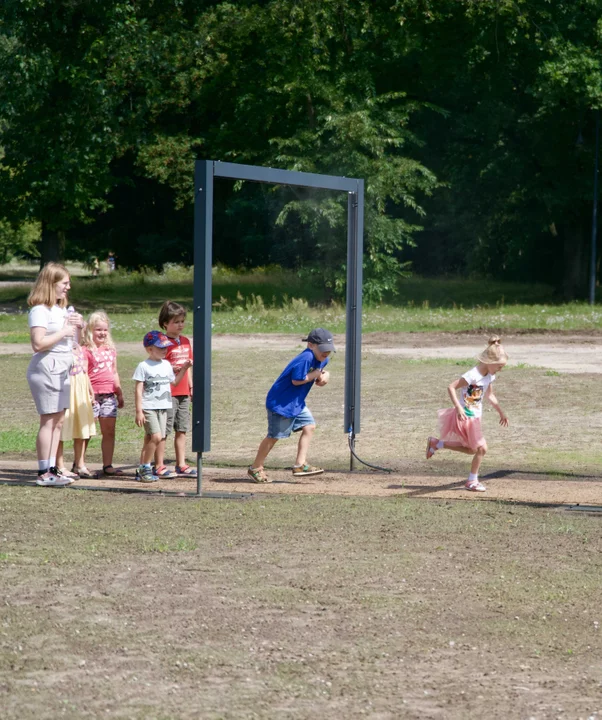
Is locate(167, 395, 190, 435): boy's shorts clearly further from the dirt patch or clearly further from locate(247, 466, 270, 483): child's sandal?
locate(247, 466, 270, 483): child's sandal

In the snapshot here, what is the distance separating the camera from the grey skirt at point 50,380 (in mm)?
8633

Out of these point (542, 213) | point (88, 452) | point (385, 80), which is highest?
point (385, 80)

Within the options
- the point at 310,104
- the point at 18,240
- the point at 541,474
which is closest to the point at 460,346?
the point at 310,104

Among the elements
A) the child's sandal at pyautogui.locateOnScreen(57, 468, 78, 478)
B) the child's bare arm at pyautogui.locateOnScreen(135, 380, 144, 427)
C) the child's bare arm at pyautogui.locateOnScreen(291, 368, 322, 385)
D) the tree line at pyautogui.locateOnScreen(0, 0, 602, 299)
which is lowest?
the child's sandal at pyautogui.locateOnScreen(57, 468, 78, 478)

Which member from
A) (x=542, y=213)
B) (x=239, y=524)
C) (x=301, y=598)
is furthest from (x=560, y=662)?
(x=542, y=213)

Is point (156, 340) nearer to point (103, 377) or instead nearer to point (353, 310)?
point (103, 377)

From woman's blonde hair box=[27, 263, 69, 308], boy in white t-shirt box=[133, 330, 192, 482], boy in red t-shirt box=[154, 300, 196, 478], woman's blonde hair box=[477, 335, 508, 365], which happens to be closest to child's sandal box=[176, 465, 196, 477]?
boy in red t-shirt box=[154, 300, 196, 478]

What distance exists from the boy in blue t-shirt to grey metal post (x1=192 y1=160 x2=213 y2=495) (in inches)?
29.1

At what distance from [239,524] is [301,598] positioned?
1.80 metres

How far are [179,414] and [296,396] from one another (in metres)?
1.02

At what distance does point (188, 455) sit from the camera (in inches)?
426

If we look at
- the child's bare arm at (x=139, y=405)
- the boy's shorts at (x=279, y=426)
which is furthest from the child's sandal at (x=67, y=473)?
the boy's shorts at (x=279, y=426)

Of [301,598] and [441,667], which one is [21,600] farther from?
[441,667]

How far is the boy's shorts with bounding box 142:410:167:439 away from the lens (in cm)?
883
